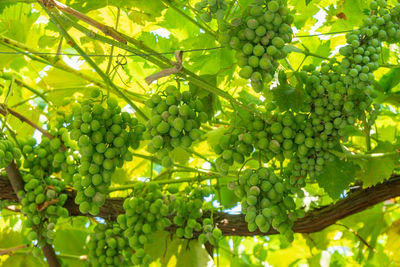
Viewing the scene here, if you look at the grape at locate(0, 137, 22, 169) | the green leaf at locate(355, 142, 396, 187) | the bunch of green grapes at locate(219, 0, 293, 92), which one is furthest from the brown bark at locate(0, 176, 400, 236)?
the bunch of green grapes at locate(219, 0, 293, 92)

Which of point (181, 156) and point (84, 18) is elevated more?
point (84, 18)

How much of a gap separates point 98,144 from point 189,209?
0.60m

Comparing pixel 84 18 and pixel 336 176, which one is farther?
pixel 336 176

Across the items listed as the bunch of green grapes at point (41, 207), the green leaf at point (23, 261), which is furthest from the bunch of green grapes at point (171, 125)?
the green leaf at point (23, 261)

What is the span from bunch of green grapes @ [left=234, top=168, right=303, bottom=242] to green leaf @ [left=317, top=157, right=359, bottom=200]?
9.2 inches

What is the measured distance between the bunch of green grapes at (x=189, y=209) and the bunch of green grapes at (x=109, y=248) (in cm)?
19

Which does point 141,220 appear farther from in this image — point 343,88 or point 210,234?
point 343,88

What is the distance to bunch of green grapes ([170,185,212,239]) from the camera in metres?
1.65

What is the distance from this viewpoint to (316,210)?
1842 millimetres

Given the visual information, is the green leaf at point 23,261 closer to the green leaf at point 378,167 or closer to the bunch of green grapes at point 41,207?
the bunch of green grapes at point 41,207

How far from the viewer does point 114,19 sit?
5.15 feet

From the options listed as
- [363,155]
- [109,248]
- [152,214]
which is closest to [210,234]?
[152,214]

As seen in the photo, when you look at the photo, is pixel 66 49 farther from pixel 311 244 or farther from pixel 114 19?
pixel 311 244

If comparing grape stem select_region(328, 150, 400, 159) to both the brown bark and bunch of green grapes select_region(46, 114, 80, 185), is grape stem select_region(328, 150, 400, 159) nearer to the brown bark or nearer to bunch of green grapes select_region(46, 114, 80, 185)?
the brown bark
